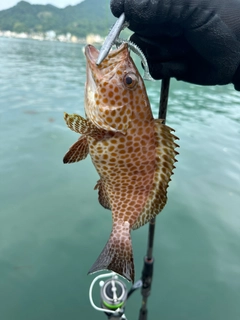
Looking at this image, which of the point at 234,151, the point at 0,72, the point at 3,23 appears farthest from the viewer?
the point at 3,23


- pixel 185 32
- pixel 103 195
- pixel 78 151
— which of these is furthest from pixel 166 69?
pixel 103 195

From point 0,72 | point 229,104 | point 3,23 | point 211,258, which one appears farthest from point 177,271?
point 3,23

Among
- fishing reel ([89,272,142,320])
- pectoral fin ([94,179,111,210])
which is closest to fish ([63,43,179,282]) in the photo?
pectoral fin ([94,179,111,210])

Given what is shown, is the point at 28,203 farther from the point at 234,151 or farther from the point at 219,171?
the point at 234,151

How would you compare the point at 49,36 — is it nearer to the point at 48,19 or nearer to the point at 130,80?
the point at 48,19

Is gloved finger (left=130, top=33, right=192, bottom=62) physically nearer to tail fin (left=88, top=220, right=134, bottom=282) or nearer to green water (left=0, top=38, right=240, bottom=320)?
tail fin (left=88, top=220, right=134, bottom=282)

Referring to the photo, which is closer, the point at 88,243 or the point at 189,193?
the point at 88,243

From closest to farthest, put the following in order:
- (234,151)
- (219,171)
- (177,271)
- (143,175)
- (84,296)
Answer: (143,175)
(84,296)
(177,271)
(219,171)
(234,151)
